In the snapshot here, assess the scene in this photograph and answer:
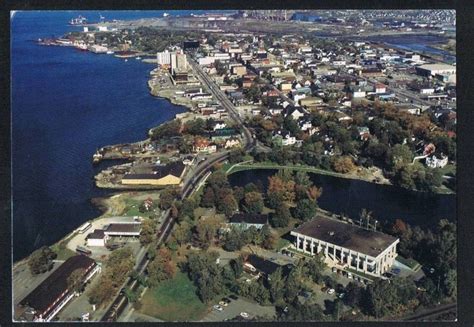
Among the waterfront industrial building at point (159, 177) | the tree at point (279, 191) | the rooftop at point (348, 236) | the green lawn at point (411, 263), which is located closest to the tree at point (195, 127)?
the waterfront industrial building at point (159, 177)

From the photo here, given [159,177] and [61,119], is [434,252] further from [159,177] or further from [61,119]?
[61,119]

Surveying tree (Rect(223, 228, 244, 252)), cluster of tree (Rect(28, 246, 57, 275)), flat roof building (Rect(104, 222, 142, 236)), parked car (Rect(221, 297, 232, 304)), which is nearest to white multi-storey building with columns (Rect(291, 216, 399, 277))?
tree (Rect(223, 228, 244, 252))

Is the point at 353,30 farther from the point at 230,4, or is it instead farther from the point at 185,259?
the point at 185,259

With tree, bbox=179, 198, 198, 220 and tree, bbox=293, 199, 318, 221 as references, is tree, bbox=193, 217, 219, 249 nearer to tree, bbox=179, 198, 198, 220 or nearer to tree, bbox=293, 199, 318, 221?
tree, bbox=179, 198, 198, 220

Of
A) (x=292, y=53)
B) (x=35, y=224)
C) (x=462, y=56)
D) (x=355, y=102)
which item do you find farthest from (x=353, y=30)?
(x=35, y=224)

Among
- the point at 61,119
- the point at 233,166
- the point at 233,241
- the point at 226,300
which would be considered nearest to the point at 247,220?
the point at 233,241

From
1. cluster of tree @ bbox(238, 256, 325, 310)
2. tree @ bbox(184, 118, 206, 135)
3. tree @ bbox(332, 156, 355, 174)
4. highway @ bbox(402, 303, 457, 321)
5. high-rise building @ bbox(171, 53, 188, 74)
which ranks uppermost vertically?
high-rise building @ bbox(171, 53, 188, 74)

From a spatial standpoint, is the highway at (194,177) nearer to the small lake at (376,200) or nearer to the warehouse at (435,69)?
the small lake at (376,200)
